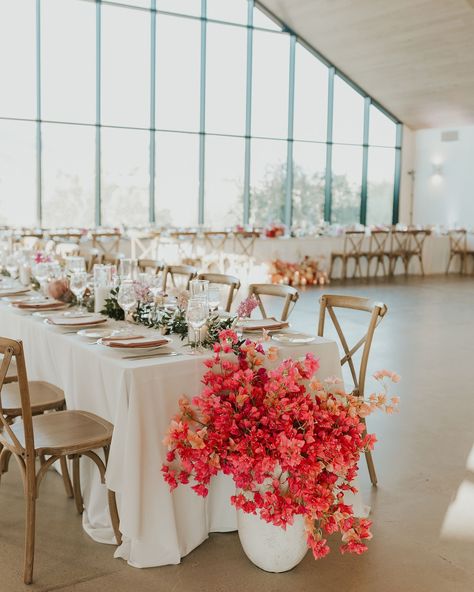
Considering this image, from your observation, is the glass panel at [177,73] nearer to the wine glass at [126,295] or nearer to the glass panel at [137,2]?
the glass panel at [137,2]

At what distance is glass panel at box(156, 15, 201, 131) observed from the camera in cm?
1307

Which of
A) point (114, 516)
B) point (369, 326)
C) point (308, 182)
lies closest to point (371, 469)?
point (369, 326)

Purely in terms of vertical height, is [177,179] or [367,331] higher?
[177,179]

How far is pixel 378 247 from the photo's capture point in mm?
13102

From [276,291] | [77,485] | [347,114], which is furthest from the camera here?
[347,114]

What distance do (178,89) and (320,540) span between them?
11.7m

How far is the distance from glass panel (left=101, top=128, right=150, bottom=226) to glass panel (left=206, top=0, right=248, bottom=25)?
2.58m

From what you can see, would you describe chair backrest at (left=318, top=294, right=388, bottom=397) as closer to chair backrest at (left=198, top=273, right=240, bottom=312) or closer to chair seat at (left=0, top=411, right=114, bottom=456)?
chair backrest at (left=198, top=273, right=240, bottom=312)

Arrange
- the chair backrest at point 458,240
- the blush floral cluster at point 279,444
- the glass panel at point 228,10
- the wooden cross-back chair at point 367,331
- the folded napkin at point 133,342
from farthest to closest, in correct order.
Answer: the chair backrest at point 458,240, the glass panel at point 228,10, the wooden cross-back chair at point 367,331, the folded napkin at point 133,342, the blush floral cluster at point 279,444

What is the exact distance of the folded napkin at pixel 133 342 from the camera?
9.73 ft

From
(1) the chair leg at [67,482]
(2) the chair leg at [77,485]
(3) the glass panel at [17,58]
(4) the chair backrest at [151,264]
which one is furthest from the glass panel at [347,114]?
(2) the chair leg at [77,485]

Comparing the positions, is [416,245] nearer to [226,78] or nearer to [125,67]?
[226,78]

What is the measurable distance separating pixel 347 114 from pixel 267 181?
2.27m

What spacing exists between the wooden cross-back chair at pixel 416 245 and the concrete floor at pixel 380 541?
28.7 ft
